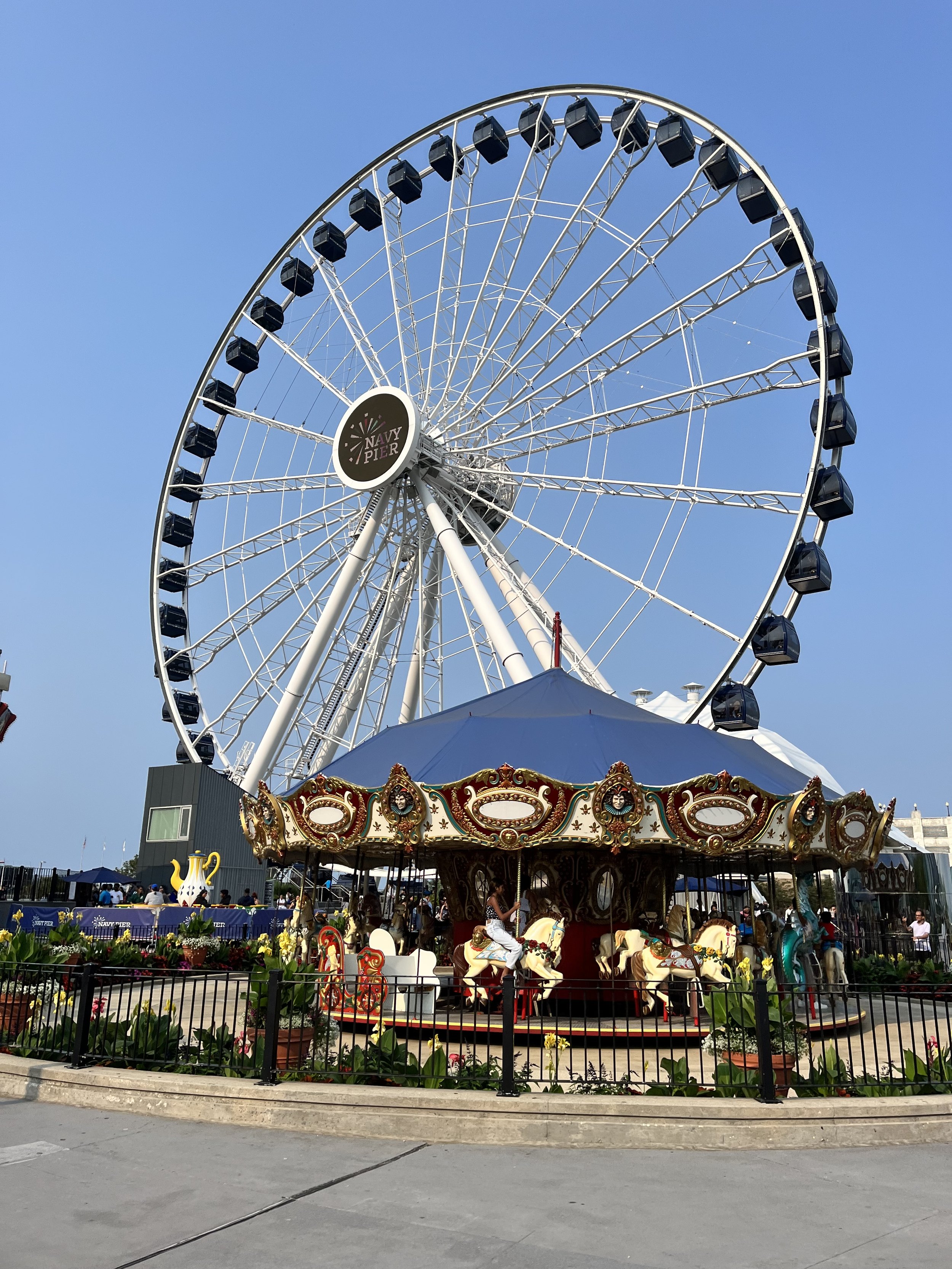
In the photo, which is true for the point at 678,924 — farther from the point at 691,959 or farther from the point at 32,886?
the point at 32,886

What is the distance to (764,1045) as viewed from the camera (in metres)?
8.05

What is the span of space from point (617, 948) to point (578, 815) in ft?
7.14

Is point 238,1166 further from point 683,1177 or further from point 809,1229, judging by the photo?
point 809,1229

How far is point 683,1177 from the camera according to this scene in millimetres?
6738

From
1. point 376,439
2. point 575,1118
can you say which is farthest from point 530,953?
point 376,439

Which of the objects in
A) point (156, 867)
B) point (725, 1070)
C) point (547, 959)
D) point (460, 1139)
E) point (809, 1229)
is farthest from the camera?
point (156, 867)

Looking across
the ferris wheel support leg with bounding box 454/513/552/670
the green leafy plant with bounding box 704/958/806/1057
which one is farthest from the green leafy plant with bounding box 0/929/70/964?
the ferris wheel support leg with bounding box 454/513/552/670

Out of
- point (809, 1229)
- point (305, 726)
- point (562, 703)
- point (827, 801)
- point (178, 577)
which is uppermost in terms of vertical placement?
point (178, 577)

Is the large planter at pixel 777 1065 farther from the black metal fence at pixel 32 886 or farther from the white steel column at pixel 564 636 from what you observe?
the black metal fence at pixel 32 886

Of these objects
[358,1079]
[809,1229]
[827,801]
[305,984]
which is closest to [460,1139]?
[358,1079]

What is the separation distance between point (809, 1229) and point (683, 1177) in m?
1.23

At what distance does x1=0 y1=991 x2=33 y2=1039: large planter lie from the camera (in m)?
10.4

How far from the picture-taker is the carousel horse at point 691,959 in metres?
12.7

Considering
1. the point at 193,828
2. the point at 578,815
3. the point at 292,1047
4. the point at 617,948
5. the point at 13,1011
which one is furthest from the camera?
the point at 193,828
